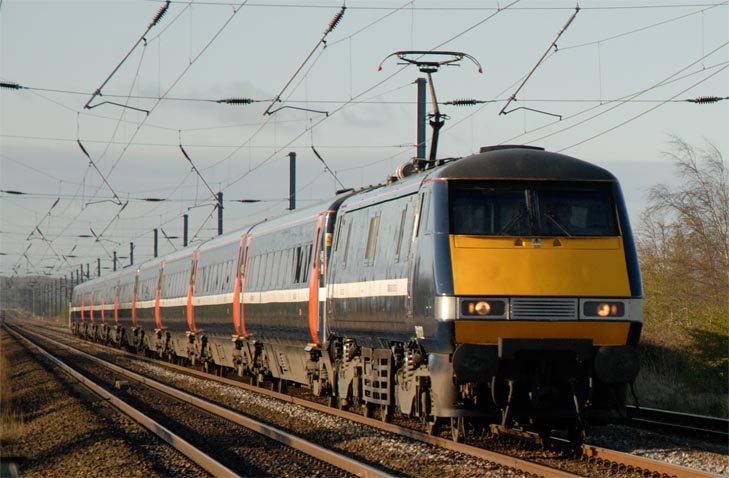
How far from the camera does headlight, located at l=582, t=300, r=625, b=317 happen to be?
42.3ft

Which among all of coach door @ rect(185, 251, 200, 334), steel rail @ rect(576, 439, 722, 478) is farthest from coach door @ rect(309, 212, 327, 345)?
coach door @ rect(185, 251, 200, 334)

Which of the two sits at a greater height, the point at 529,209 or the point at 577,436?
the point at 529,209

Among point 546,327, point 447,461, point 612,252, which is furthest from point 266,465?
point 612,252

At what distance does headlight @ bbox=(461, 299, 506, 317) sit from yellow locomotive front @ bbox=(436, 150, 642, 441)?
0.04ft

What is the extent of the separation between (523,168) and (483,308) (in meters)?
1.81

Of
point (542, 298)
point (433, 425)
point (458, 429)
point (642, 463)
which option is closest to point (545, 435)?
point (458, 429)

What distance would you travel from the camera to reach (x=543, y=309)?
12844 millimetres

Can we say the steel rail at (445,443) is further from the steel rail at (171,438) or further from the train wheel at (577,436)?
the steel rail at (171,438)

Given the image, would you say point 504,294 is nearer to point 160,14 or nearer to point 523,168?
point 523,168

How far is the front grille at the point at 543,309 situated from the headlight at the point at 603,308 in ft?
0.47

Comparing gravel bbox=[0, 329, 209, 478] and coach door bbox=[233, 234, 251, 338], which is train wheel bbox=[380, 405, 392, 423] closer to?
gravel bbox=[0, 329, 209, 478]

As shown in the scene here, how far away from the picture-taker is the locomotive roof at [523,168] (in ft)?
44.4

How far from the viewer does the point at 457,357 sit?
12.7m

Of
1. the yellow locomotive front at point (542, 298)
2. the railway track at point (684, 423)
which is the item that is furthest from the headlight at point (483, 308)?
the railway track at point (684, 423)
